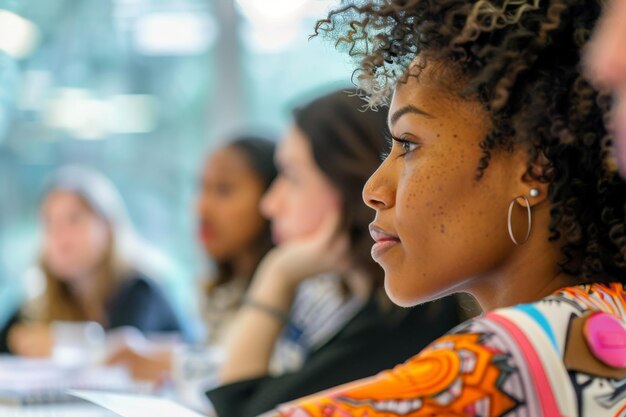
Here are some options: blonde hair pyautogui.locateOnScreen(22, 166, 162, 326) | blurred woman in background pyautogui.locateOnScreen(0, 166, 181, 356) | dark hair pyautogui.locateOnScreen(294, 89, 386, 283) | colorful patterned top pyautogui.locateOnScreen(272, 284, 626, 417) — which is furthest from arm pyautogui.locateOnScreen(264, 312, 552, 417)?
blonde hair pyautogui.locateOnScreen(22, 166, 162, 326)

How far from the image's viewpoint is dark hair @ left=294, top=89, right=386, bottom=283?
1541 mm

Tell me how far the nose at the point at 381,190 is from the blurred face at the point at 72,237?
6.78 feet

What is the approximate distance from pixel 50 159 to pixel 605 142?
2964 mm

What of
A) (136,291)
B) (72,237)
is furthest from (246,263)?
(72,237)

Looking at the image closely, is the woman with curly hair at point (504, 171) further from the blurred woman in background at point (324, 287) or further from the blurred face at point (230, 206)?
the blurred face at point (230, 206)

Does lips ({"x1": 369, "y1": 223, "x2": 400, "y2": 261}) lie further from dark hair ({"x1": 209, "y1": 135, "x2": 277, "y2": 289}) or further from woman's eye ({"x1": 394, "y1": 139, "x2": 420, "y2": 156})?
dark hair ({"x1": 209, "y1": 135, "x2": 277, "y2": 289})

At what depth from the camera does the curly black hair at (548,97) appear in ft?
2.24

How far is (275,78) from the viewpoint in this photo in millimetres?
3453

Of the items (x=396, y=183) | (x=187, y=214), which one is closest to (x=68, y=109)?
(x=187, y=214)

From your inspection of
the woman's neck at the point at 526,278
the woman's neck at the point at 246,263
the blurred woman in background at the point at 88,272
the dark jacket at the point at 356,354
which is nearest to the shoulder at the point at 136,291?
the blurred woman in background at the point at 88,272

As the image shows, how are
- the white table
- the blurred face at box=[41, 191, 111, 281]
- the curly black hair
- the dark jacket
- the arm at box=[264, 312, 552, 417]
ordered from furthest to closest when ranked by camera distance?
the blurred face at box=[41, 191, 111, 281], the white table, the dark jacket, the curly black hair, the arm at box=[264, 312, 552, 417]

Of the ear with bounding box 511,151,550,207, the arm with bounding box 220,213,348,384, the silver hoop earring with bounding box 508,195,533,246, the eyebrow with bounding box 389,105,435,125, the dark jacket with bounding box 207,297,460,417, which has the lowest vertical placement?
the dark jacket with bounding box 207,297,460,417

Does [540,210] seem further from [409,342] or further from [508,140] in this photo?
[409,342]

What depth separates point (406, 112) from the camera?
0.74 meters
